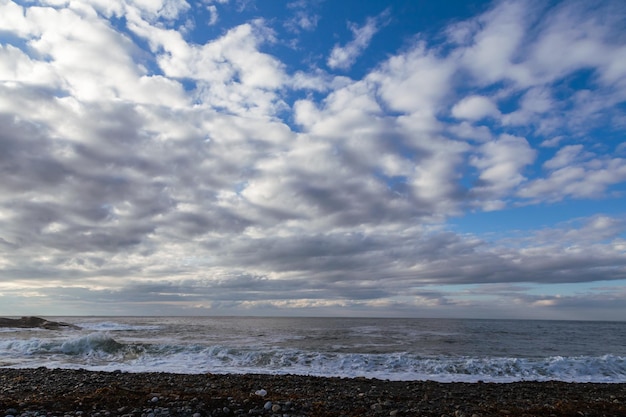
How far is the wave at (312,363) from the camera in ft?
67.4

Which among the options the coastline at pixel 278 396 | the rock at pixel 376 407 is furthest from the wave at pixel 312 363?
the rock at pixel 376 407

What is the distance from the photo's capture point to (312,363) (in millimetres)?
23500

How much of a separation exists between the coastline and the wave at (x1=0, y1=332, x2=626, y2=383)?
281 centimetres

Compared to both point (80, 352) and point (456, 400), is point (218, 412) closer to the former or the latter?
point (456, 400)

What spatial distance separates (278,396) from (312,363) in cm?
1107

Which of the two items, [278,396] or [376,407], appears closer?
[376,407]

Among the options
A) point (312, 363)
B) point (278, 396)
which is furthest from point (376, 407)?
point (312, 363)

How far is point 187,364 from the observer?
75.3ft

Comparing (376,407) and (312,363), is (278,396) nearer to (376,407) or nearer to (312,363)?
(376,407)

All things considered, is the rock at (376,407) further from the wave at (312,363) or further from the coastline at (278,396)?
the wave at (312,363)

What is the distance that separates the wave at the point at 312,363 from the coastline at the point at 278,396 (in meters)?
2.81

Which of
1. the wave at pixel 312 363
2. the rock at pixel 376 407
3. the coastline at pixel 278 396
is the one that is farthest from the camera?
the wave at pixel 312 363

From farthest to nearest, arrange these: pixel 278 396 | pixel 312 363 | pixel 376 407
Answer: pixel 312 363
pixel 278 396
pixel 376 407

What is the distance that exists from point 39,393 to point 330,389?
10297 millimetres
